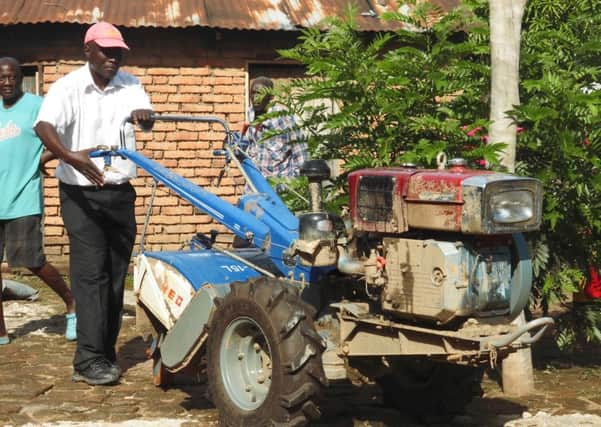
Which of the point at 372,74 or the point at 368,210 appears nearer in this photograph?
the point at 368,210

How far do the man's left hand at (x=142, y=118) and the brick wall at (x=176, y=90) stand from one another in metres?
5.17

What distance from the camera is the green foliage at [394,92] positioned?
634 centimetres

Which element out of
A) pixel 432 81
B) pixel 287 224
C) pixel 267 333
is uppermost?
pixel 432 81

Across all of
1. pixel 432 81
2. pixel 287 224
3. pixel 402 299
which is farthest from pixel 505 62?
pixel 402 299

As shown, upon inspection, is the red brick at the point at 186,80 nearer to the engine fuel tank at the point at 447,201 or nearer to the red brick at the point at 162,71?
the red brick at the point at 162,71

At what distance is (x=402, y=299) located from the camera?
4668mm

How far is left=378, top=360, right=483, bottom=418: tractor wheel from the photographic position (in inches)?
217

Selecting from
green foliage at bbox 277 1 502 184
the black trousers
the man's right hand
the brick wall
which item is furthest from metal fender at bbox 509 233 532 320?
the brick wall

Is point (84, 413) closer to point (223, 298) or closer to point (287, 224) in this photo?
point (223, 298)

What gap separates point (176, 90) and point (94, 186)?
17.1 feet

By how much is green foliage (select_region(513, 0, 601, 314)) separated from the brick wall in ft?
17.4

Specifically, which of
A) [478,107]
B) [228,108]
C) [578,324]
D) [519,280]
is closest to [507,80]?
[478,107]

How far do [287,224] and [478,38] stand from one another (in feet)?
7.26

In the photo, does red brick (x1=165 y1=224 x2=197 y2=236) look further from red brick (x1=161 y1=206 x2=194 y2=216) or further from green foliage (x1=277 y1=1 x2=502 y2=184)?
green foliage (x1=277 y1=1 x2=502 y2=184)
